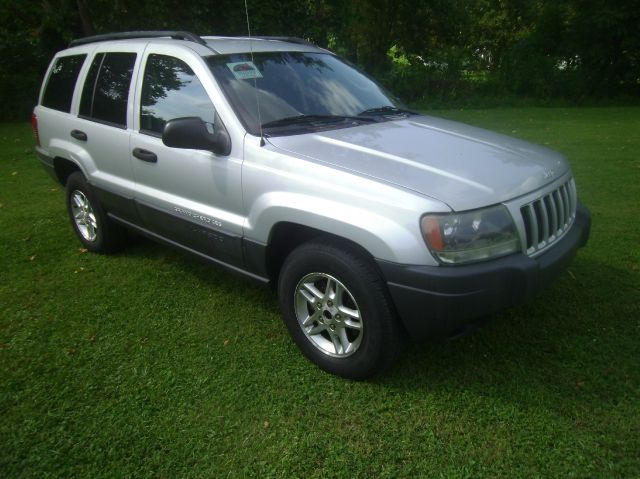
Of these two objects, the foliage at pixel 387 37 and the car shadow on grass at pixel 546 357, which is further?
the foliage at pixel 387 37

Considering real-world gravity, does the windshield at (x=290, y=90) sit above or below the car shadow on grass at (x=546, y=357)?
above

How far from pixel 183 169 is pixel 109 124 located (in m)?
1.08

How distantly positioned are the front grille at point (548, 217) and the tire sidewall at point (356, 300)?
2.75 ft

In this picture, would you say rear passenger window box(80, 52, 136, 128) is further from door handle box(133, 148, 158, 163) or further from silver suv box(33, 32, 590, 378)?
door handle box(133, 148, 158, 163)

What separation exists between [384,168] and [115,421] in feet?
6.26

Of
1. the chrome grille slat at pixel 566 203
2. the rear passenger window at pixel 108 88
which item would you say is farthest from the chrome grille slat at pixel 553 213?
the rear passenger window at pixel 108 88

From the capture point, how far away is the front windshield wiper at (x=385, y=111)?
367cm

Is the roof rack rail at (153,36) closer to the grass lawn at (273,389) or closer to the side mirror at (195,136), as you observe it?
the side mirror at (195,136)

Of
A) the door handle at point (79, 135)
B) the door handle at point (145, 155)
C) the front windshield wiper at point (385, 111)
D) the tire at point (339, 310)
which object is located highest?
the front windshield wiper at point (385, 111)

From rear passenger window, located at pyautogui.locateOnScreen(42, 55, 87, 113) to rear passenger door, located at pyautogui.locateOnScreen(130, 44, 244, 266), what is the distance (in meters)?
1.20

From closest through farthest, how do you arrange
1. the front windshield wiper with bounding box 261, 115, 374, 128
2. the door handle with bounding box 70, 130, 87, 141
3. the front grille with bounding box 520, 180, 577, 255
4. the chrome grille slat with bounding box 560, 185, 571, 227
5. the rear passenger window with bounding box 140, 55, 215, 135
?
the front grille with bounding box 520, 180, 577, 255, the chrome grille slat with bounding box 560, 185, 571, 227, the front windshield wiper with bounding box 261, 115, 374, 128, the rear passenger window with bounding box 140, 55, 215, 135, the door handle with bounding box 70, 130, 87, 141

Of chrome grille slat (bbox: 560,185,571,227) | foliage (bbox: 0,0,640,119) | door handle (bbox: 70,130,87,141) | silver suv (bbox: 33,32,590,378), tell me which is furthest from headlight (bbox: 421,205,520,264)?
foliage (bbox: 0,0,640,119)

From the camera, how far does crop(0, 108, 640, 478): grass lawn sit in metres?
2.43

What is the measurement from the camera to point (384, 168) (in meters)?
2.69
